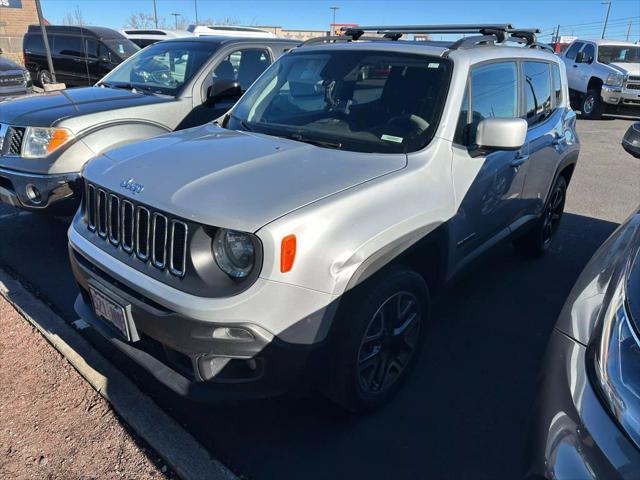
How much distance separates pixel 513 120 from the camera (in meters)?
2.81

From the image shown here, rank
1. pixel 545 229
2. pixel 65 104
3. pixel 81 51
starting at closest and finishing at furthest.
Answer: pixel 65 104 < pixel 545 229 < pixel 81 51

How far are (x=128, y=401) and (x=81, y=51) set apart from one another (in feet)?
41.4

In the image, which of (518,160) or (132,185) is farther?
(518,160)

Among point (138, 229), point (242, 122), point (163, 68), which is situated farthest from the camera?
point (163, 68)

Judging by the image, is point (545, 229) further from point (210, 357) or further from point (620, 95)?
point (620, 95)

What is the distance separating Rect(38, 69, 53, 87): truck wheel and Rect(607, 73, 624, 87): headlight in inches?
612

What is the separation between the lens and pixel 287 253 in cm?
204

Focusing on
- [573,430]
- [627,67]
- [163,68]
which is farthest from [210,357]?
[627,67]

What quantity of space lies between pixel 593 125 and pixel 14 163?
15.0 m

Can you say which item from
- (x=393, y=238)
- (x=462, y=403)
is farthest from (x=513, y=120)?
(x=462, y=403)

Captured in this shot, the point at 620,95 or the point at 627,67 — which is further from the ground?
the point at 627,67

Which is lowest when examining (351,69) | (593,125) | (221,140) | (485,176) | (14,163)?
(593,125)

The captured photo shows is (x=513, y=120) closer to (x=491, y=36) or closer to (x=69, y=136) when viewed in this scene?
(x=491, y=36)

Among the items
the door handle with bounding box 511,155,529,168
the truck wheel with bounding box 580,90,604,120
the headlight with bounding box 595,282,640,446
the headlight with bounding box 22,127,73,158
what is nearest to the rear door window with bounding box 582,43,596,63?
the truck wheel with bounding box 580,90,604,120
